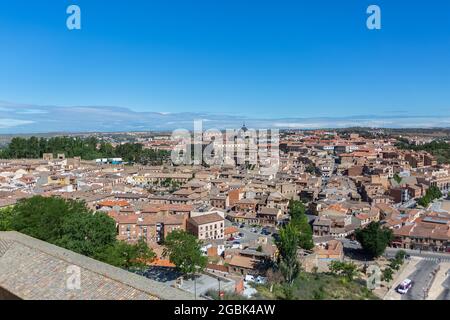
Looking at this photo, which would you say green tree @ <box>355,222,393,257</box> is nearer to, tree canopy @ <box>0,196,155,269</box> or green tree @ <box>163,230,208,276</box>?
green tree @ <box>163,230,208,276</box>

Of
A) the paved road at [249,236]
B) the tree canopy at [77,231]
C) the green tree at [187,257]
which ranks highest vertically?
the tree canopy at [77,231]

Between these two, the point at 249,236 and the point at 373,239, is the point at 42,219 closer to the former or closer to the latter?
the point at 249,236

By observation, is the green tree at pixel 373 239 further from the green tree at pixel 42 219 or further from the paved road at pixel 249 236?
the green tree at pixel 42 219

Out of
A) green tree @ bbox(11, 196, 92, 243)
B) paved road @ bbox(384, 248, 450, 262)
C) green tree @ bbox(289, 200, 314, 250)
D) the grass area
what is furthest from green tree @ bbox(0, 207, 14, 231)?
paved road @ bbox(384, 248, 450, 262)

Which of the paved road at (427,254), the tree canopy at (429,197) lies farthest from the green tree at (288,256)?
the tree canopy at (429,197)
